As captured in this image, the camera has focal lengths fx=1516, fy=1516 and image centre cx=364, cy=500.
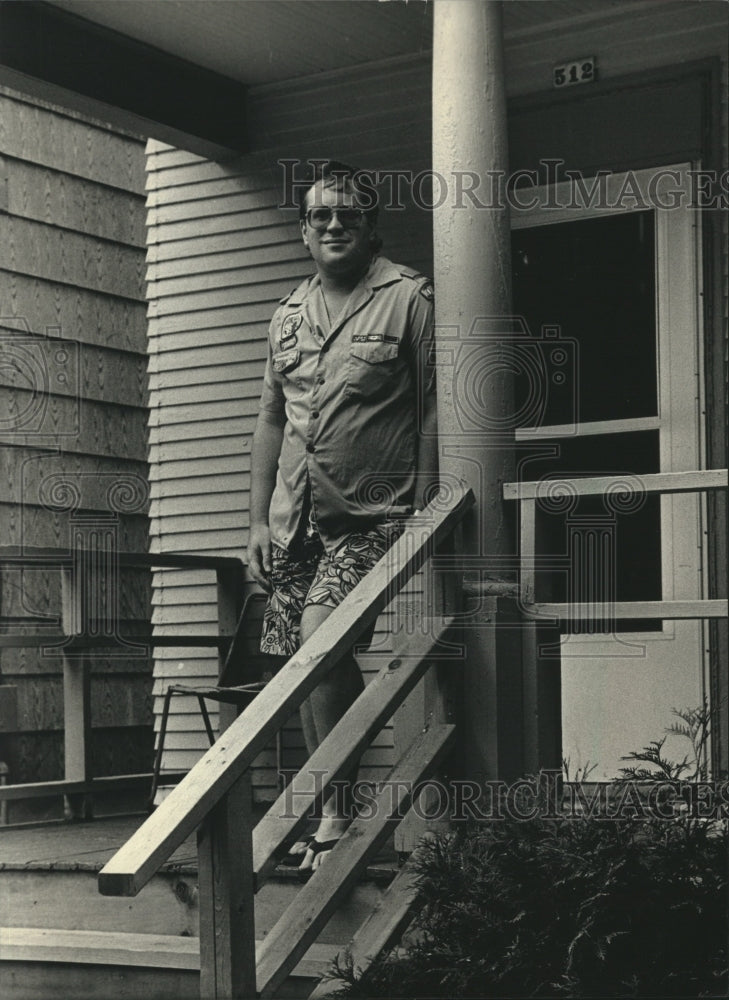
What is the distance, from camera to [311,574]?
15.3ft

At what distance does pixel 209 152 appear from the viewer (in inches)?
274

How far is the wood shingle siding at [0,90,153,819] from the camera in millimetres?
7785

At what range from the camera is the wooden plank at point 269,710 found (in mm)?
3078

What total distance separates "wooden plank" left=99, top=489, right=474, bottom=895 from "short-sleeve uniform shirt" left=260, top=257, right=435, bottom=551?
279mm

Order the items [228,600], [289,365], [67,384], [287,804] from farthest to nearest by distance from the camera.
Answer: [67,384], [228,600], [289,365], [287,804]

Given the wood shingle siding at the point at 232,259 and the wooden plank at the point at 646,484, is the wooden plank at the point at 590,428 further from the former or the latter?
the wooden plank at the point at 646,484

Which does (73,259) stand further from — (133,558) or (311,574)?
(311,574)

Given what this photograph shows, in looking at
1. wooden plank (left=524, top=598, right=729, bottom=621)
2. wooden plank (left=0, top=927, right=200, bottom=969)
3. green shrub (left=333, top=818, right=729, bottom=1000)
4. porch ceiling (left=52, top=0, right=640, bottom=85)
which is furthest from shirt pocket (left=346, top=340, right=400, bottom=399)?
porch ceiling (left=52, top=0, right=640, bottom=85)

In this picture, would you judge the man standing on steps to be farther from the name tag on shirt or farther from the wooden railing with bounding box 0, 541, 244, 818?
the wooden railing with bounding box 0, 541, 244, 818

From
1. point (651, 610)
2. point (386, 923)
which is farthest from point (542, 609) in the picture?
point (386, 923)

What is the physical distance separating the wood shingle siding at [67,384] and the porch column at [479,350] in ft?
12.3

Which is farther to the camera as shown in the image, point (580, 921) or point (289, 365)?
point (289, 365)

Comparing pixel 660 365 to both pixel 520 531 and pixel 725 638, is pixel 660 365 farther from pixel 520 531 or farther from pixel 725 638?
pixel 520 531

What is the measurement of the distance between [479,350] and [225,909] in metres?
1.86
